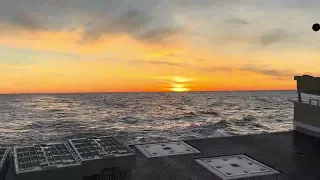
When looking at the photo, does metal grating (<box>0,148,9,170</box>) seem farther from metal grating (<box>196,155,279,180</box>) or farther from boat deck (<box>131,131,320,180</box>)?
metal grating (<box>196,155,279,180</box>)

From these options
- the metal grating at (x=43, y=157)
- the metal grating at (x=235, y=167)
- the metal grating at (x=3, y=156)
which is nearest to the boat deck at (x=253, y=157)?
the metal grating at (x=235, y=167)

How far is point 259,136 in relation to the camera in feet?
67.6

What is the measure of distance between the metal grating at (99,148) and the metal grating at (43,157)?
1.11 feet

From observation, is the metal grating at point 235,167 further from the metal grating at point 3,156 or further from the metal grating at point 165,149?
the metal grating at point 3,156

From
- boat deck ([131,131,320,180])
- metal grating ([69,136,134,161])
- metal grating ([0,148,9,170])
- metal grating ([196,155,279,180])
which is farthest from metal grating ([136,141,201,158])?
metal grating ([0,148,9,170])

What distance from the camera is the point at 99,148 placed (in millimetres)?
10227

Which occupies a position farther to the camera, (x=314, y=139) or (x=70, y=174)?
(x=314, y=139)

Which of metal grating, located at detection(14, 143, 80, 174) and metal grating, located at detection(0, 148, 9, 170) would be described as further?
metal grating, located at detection(0, 148, 9, 170)

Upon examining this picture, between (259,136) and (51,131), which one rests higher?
(259,136)

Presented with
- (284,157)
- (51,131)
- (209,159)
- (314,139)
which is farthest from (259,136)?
(51,131)

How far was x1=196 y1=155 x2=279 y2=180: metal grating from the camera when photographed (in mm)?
12641

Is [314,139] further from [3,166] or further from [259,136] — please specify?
[3,166]

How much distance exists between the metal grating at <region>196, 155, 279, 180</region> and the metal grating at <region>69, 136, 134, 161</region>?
4813 millimetres

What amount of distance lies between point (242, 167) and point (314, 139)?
349 inches
